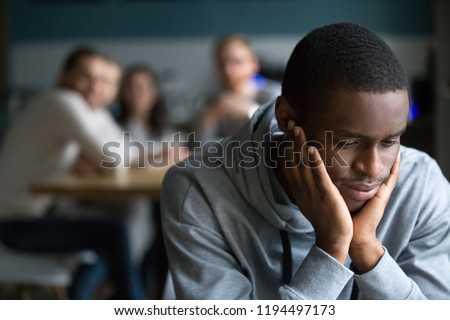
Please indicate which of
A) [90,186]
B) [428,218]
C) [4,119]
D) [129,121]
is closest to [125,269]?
[90,186]

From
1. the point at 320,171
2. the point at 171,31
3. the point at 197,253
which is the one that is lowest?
the point at 171,31

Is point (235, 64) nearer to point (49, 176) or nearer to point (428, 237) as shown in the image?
point (49, 176)

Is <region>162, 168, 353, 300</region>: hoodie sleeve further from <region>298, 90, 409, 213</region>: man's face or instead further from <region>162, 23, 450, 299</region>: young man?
<region>298, 90, 409, 213</region>: man's face

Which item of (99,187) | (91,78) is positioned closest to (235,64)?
(91,78)

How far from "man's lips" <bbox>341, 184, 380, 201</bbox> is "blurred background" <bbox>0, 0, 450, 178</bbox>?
4301 millimetres

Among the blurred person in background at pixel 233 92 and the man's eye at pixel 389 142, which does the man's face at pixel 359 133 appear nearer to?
the man's eye at pixel 389 142

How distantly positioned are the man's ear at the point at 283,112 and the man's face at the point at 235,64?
1.69m

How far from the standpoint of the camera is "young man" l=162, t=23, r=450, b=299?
75cm

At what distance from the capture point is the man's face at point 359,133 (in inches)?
29.0

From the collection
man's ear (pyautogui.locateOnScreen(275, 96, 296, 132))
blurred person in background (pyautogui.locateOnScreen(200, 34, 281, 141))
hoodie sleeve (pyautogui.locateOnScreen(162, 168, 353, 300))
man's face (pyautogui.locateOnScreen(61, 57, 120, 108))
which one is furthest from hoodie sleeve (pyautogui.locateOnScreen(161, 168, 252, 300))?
man's face (pyautogui.locateOnScreen(61, 57, 120, 108))

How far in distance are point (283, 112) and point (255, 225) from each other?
15cm

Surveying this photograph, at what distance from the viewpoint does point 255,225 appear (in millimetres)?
892

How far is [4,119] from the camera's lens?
18.0 feet
